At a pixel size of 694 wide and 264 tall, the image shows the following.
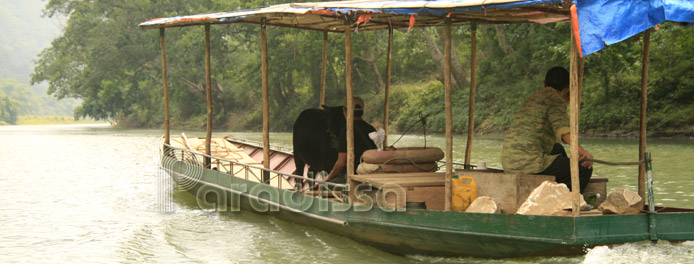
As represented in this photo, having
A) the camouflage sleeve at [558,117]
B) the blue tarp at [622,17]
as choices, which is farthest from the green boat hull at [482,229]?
the blue tarp at [622,17]

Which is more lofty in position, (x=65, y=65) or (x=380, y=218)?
(x=65, y=65)

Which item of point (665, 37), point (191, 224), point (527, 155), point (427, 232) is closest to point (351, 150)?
point (427, 232)

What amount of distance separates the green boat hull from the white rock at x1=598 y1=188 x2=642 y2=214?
0.61 ft

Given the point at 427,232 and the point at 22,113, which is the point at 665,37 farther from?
the point at 22,113

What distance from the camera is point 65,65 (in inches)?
2040

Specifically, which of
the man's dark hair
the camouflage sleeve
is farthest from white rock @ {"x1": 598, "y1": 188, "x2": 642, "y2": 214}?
the man's dark hair

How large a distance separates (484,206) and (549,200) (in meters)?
0.60

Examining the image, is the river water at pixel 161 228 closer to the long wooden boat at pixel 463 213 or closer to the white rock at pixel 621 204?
the long wooden boat at pixel 463 213

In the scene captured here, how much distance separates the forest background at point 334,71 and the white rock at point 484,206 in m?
→ 2.39

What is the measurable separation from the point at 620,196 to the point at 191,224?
5.80 metres

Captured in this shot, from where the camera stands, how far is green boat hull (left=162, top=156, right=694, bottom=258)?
18.9 ft

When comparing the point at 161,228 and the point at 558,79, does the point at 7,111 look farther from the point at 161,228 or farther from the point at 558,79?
the point at 558,79

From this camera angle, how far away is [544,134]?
21.2 ft

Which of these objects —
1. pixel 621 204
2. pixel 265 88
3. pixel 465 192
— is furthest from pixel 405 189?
pixel 265 88
